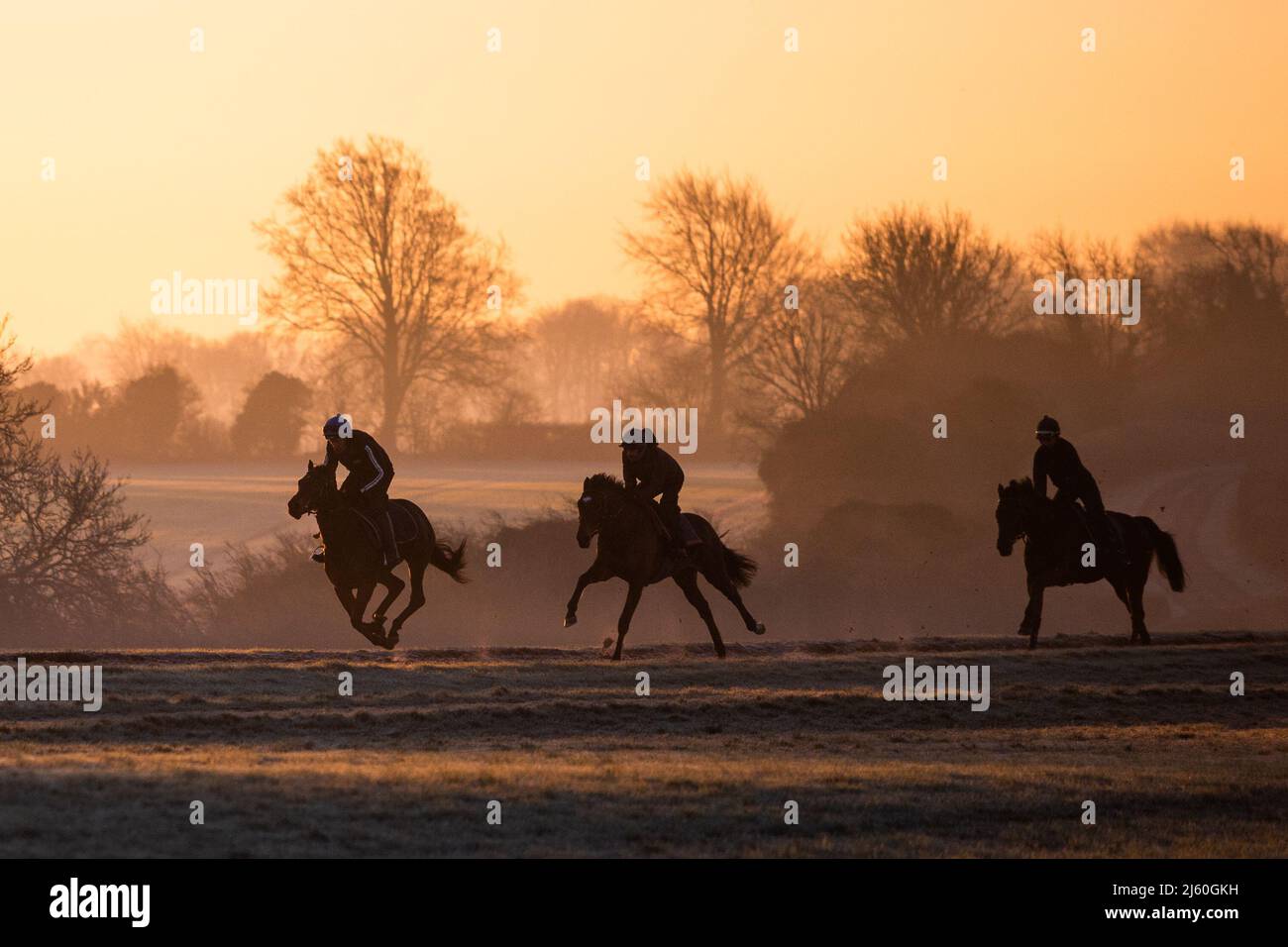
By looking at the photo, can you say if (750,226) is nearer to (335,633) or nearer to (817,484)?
(817,484)

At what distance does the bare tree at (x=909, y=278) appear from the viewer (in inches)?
3091

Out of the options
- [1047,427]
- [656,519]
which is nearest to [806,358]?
[1047,427]

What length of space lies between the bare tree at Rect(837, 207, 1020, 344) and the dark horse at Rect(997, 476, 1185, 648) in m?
47.6

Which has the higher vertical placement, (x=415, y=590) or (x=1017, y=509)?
(x=1017, y=509)

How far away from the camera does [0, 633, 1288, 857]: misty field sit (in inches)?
538

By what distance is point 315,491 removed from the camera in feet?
82.3

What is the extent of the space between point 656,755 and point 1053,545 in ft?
37.1

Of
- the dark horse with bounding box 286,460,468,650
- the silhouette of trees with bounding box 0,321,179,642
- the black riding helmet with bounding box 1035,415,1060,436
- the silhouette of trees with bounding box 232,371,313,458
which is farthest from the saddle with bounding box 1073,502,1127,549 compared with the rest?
the silhouette of trees with bounding box 232,371,313,458

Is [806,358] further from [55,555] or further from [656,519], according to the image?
[656,519]

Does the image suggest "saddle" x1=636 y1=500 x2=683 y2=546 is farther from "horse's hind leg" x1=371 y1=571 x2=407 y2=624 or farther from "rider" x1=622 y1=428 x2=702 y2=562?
"horse's hind leg" x1=371 y1=571 x2=407 y2=624

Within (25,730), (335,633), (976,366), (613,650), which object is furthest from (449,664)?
(976,366)

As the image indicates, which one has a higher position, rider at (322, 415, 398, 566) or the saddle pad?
rider at (322, 415, 398, 566)

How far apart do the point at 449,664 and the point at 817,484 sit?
48.1 meters

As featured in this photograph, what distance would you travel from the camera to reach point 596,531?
25406mm
